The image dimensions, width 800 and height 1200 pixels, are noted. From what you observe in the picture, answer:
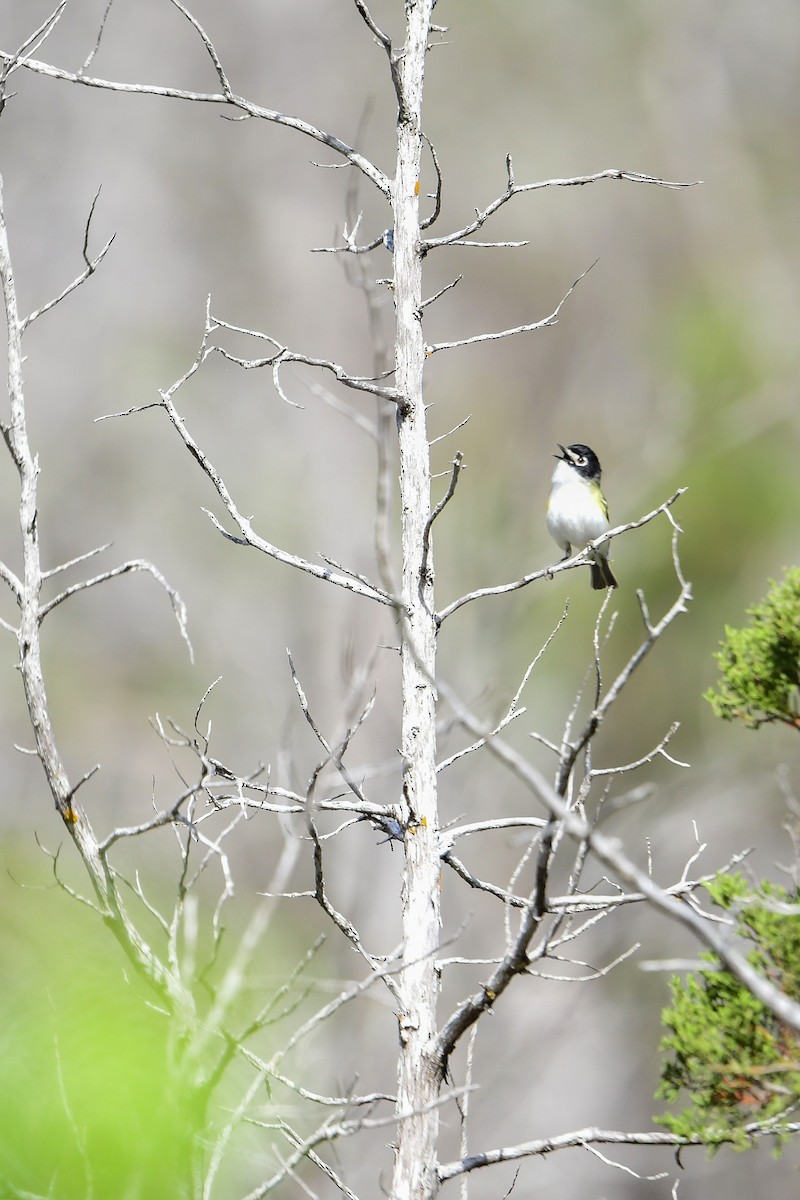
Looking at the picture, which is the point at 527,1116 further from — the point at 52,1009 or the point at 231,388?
the point at 52,1009

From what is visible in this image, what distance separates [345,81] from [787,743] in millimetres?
15764

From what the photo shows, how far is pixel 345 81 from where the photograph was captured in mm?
23875

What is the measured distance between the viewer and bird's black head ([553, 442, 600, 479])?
806 centimetres

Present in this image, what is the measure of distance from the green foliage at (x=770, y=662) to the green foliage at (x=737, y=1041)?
0.63 metres

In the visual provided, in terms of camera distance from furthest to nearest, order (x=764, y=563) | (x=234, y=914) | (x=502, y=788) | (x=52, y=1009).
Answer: (x=764, y=563) → (x=502, y=788) → (x=234, y=914) → (x=52, y=1009)

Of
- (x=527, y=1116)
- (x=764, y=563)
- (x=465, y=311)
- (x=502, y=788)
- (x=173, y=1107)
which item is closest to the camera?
(x=173, y=1107)

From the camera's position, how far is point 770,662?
404 cm

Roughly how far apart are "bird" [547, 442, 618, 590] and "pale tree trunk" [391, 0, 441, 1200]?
3.08m

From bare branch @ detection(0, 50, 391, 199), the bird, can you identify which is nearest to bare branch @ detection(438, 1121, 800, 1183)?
bare branch @ detection(0, 50, 391, 199)

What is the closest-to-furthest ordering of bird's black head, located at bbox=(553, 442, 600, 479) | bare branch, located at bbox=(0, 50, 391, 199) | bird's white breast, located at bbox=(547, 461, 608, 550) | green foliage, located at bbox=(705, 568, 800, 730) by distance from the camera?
green foliage, located at bbox=(705, 568, 800, 730)
bare branch, located at bbox=(0, 50, 391, 199)
bird's white breast, located at bbox=(547, 461, 608, 550)
bird's black head, located at bbox=(553, 442, 600, 479)

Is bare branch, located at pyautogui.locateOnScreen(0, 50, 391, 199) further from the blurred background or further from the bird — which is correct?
the blurred background

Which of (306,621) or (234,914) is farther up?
(306,621)

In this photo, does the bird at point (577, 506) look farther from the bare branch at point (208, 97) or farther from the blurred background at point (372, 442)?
the blurred background at point (372, 442)

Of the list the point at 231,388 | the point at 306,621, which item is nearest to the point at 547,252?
the point at 231,388
